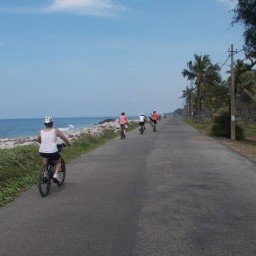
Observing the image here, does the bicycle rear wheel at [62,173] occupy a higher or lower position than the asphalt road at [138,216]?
higher

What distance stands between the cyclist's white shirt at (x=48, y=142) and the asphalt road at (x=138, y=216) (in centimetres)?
99

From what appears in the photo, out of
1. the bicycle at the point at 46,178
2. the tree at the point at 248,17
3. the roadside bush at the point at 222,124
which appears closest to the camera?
the bicycle at the point at 46,178

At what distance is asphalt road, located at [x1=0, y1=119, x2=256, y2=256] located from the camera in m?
6.73

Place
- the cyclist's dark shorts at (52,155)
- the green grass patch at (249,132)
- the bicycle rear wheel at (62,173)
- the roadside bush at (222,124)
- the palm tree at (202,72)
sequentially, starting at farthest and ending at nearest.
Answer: the palm tree at (202,72) < the green grass patch at (249,132) < the roadside bush at (222,124) < the bicycle rear wheel at (62,173) < the cyclist's dark shorts at (52,155)

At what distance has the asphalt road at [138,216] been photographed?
265 inches

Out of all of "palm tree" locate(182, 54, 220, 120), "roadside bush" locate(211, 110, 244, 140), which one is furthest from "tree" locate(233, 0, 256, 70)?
"palm tree" locate(182, 54, 220, 120)

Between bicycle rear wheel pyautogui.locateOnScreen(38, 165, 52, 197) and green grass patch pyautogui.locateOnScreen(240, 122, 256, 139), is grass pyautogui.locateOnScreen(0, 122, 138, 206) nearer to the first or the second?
bicycle rear wheel pyautogui.locateOnScreen(38, 165, 52, 197)

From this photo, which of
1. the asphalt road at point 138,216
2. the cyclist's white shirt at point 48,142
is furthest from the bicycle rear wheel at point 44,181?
the cyclist's white shirt at point 48,142

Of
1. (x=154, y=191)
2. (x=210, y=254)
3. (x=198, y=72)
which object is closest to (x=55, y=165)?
(x=154, y=191)

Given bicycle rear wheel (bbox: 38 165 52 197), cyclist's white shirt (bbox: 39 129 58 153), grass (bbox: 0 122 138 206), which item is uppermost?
cyclist's white shirt (bbox: 39 129 58 153)

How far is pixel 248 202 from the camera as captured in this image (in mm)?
9805

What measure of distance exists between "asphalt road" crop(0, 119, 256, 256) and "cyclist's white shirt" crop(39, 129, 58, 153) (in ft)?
3.26

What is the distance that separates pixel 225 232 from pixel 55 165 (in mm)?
5326

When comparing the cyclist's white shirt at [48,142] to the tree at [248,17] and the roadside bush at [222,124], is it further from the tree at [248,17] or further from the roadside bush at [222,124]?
the roadside bush at [222,124]
